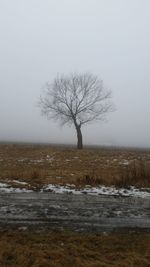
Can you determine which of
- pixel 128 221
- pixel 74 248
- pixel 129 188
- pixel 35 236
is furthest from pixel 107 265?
pixel 129 188

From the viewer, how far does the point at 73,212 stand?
9664 mm

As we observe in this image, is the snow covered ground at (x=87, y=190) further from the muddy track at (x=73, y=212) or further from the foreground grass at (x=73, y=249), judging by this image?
the foreground grass at (x=73, y=249)

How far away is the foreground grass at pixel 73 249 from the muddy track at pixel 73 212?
0.52 m

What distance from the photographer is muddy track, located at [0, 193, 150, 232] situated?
28.2 feet

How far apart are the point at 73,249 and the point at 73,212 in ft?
7.89

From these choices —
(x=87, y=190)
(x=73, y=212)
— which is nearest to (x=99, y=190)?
(x=87, y=190)

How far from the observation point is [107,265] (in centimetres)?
666

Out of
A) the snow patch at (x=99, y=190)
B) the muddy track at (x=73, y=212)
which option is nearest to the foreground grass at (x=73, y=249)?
the muddy track at (x=73, y=212)

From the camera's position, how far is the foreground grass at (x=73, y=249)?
673cm

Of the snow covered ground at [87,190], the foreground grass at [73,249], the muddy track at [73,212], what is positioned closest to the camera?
the foreground grass at [73,249]

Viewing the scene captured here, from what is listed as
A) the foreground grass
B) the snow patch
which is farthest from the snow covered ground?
the foreground grass

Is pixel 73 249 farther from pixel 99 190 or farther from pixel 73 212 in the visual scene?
pixel 99 190

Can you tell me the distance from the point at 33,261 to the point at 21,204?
3667mm

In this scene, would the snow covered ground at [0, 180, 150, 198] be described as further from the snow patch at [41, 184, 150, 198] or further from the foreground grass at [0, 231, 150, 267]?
the foreground grass at [0, 231, 150, 267]
